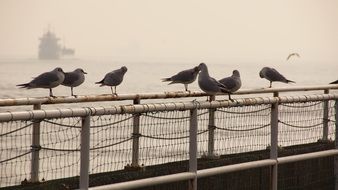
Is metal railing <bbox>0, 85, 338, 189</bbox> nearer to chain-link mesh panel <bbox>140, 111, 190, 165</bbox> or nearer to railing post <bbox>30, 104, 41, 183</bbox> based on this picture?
→ railing post <bbox>30, 104, 41, 183</bbox>

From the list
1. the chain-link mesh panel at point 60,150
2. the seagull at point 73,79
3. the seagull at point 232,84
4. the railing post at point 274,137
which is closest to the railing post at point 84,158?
the chain-link mesh panel at point 60,150

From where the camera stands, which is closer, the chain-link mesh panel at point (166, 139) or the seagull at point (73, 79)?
the chain-link mesh panel at point (166, 139)

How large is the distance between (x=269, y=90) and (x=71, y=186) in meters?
4.22

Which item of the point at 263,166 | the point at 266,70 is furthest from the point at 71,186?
the point at 266,70

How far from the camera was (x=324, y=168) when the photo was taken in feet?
38.6

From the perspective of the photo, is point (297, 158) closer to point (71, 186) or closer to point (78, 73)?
point (71, 186)

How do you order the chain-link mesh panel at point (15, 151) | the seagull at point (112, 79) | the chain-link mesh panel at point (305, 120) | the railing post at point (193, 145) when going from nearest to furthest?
the chain-link mesh panel at point (15, 151)
the railing post at point (193, 145)
the chain-link mesh panel at point (305, 120)
the seagull at point (112, 79)

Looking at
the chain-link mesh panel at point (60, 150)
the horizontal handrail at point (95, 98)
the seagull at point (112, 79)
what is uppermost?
the seagull at point (112, 79)

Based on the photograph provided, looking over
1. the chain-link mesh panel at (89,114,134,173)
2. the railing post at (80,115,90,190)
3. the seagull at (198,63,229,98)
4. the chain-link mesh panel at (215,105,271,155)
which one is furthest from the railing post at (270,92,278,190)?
the railing post at (80,115,90,190)

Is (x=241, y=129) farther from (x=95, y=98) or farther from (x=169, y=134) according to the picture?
(x=95, y=98)

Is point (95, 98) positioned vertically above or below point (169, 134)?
above

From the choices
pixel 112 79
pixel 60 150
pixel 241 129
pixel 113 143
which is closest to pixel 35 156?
pixel 60 150

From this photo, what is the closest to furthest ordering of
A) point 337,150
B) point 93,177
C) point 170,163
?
point 93,177, point 170,163, point 337,150

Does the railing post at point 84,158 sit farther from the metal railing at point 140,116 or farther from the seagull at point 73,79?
the seagull at point 73,79
